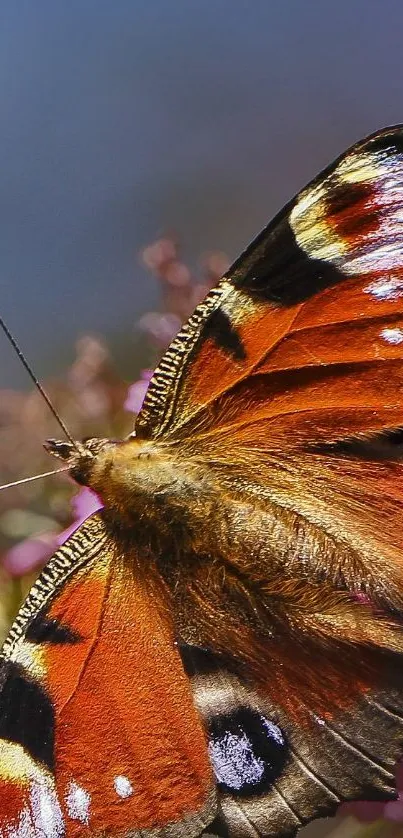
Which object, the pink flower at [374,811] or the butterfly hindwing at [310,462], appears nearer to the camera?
the butterfly hindwing at [310,462]

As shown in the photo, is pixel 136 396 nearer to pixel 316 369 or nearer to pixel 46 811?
pixel 316 369

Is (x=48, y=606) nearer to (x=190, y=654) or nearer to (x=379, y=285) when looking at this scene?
(x=190, y=654)

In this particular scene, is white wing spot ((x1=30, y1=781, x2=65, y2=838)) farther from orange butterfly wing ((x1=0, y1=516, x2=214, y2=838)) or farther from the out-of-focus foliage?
the out-of-focus foliage

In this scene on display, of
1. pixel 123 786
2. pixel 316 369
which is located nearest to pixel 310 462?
pixel 316 369

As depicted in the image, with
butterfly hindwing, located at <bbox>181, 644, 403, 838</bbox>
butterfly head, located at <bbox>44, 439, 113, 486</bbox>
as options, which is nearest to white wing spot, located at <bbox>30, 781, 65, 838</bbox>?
butterfly hindwing, located at <bbox>181, 644, 403, 838</bbox>

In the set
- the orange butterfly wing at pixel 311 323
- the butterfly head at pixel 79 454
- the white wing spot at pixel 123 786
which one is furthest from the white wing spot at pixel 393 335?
the white wing spot at pixel 123 786

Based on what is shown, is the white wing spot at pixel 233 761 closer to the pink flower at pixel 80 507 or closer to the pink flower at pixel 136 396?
the pink flower at pixel 80 507

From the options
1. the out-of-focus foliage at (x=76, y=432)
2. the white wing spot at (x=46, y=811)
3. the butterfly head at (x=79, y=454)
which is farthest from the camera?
the out-of-focus foliage at (x=76, y=432)
